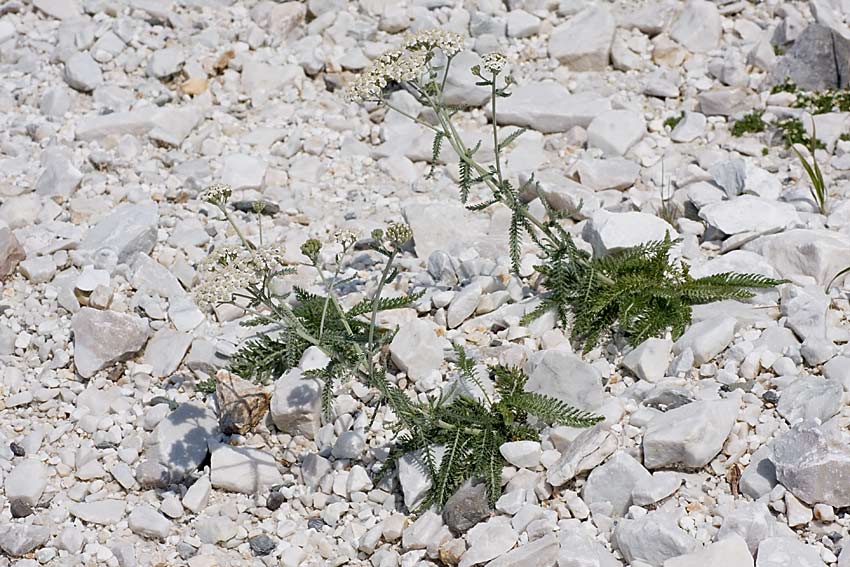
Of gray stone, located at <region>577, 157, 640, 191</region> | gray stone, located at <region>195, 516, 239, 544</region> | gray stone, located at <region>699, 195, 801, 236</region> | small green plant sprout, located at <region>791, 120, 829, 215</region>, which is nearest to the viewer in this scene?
A: gray stone, located at <region>195, 516, 239, 544</region>

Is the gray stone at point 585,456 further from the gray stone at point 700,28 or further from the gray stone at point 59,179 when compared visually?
the gray stone at point 700,28

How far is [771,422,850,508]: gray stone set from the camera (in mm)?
4168

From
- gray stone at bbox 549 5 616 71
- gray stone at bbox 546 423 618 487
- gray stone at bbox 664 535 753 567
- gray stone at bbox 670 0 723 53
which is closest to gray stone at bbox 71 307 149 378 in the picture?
gray stone at bbox 546 423 618 487

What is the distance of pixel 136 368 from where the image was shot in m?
5.89

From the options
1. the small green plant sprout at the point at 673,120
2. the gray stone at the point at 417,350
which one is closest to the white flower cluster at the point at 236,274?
the gray stone at the point at 417,350

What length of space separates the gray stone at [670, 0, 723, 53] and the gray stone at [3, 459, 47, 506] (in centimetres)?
631

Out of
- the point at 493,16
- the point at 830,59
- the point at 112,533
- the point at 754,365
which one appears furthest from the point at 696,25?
the point at 112,533

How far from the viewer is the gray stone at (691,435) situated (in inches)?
177

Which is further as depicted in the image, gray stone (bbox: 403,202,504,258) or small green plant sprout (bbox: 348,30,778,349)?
gray stone (bbox: 403,202,504,258)

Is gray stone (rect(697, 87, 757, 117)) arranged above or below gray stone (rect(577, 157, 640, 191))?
above

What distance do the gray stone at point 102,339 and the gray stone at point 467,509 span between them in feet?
7.64

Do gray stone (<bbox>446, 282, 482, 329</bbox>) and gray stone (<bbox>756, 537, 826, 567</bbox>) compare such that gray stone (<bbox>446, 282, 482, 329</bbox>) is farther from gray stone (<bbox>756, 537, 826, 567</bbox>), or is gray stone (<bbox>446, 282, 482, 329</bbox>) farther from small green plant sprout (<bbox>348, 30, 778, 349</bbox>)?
gray stone (<bbox>756, 537, 826, 567</bbox>)

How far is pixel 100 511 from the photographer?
4.92m

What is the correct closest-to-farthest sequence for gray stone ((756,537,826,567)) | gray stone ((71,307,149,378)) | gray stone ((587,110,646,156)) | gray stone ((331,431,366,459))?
1. gray stone ((756,537,826,567))
2. gray stone ((331,431,366,459))
3. gray stone ((71,307,149,378))
4. gray stone ((587,110,646,156))
